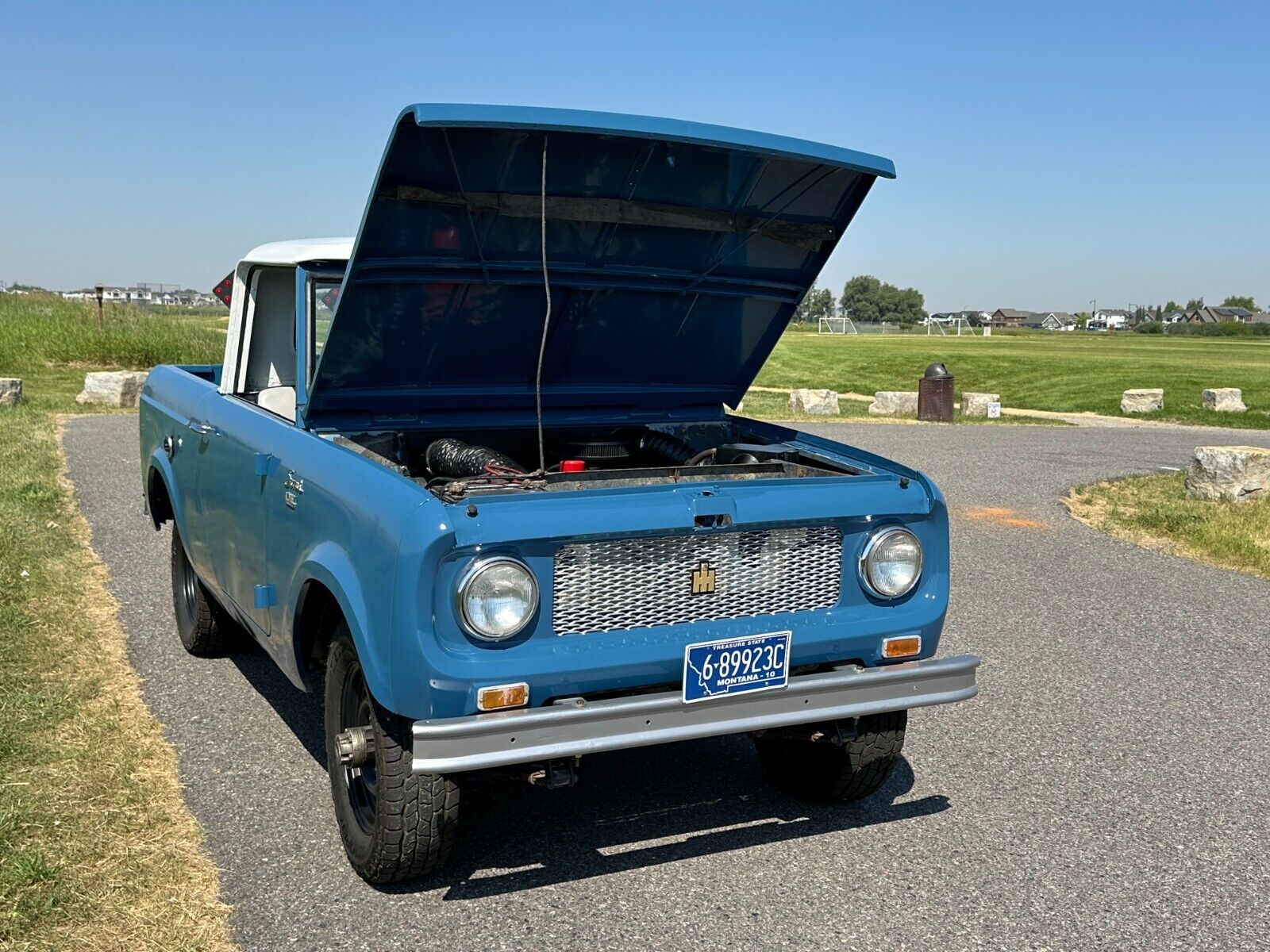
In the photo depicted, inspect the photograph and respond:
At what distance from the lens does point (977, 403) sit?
2178 cm

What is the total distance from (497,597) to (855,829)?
1.64 metres

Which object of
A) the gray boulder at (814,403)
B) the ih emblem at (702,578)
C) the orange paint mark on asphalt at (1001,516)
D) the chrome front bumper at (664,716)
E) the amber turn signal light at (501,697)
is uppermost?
the ih emblem at (702,578)

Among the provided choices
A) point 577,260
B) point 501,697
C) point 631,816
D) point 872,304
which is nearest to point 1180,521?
point 577,260

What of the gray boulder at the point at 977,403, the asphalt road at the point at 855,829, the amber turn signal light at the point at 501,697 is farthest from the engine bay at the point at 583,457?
the gray boulder at the point at 977,403

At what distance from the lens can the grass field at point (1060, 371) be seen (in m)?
26.3

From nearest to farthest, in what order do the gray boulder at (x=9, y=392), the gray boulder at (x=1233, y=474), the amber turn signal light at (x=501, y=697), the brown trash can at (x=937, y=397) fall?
the amber turn signal light at (x=501, y=697) → the gray boulder at (x=1233, y=474) → the gray boulder at (x=9, y=392) → the brown trash can at (x=937, y=397)

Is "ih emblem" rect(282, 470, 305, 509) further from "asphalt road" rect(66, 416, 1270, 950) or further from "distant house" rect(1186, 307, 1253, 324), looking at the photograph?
"distant house" rect(1186, 307, 1253, 324)

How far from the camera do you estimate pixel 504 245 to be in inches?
179

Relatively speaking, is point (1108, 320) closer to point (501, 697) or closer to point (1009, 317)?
point (1009, 317)

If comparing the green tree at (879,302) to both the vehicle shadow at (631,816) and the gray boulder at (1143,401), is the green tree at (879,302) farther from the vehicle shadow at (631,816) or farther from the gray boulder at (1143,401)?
the vehicle shadow at (631,816)

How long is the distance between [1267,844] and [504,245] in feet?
10.8

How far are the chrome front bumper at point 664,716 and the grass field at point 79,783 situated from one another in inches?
34.6

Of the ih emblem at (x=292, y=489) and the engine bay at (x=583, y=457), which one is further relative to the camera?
the engine bay at (x=583, y=457)

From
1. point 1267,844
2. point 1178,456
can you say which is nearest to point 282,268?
point 1267,844
